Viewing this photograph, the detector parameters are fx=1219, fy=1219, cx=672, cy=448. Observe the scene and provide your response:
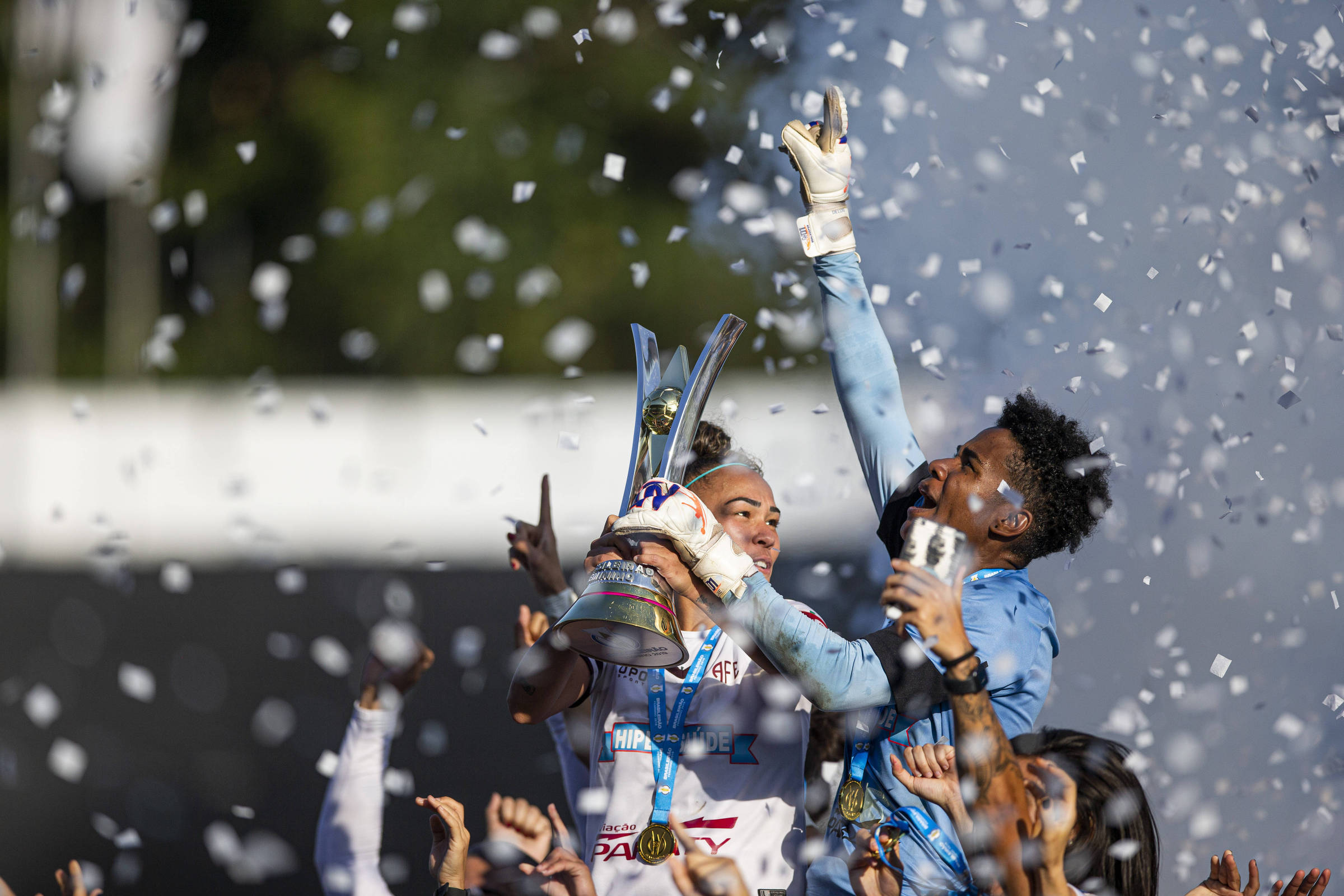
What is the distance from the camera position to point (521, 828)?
9.78ft

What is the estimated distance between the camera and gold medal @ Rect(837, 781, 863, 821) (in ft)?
8.85

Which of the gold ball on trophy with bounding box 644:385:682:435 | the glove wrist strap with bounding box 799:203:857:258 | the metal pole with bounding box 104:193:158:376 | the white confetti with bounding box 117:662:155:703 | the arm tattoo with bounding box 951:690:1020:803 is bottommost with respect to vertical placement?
the white confetti with bounding box 117:662:155:703

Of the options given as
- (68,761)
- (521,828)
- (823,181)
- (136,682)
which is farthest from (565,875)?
(136,682)

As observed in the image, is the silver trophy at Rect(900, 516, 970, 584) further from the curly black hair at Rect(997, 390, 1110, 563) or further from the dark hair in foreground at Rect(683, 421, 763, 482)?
the dark hair in foreground at Rect(683, 421, 763, 482)

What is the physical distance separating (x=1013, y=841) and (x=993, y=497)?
762mm

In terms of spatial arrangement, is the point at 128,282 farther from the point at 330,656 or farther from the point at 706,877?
the point at 706,877

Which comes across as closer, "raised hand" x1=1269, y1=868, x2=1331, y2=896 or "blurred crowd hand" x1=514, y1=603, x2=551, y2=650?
"raised hand" x1=1269, y1=868, x2=1331, y2=896

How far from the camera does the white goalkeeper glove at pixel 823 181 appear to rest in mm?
3178

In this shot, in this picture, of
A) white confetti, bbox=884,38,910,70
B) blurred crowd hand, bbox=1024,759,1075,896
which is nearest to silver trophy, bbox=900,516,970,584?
blurred crowd hand, bbox=1024,759,1075,896

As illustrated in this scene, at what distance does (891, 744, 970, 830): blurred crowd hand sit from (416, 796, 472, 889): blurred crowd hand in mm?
1062

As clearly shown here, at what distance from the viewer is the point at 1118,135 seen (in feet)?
14.0

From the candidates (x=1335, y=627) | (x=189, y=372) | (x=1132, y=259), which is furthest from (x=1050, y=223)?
(x=189, y=372)

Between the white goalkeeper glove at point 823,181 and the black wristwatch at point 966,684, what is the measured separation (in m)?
1.30

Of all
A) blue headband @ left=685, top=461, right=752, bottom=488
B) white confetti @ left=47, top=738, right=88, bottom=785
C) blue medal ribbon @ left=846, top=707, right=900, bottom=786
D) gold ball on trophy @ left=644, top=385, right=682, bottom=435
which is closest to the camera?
blue medal ribbon @ left=846, top=707, right=900, bottom=786
